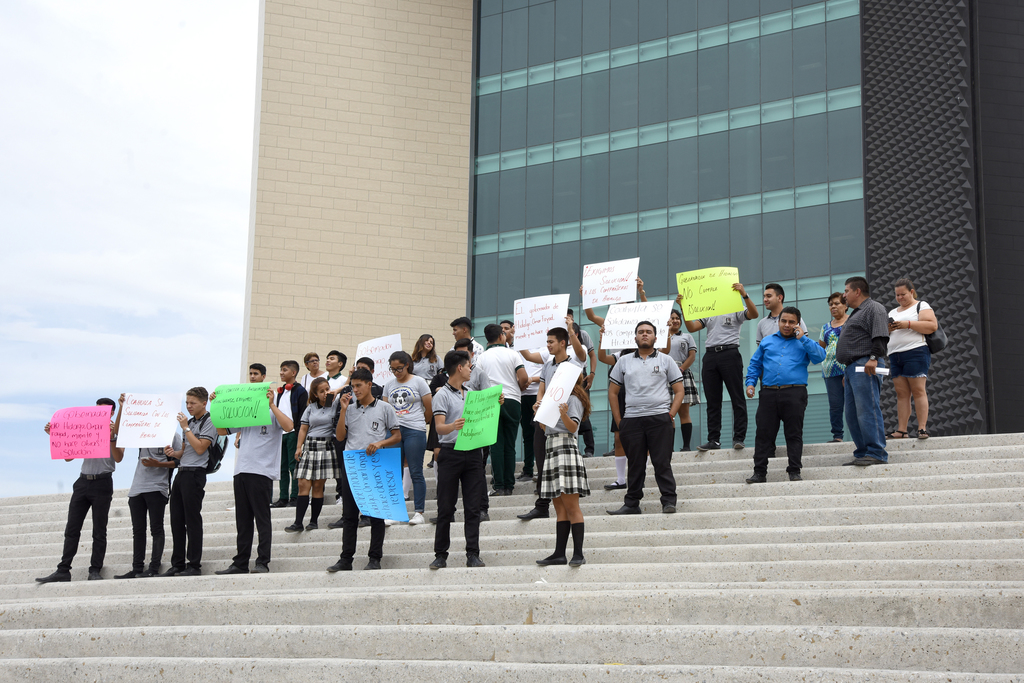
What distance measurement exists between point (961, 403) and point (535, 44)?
1410 cm

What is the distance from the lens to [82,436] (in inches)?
388

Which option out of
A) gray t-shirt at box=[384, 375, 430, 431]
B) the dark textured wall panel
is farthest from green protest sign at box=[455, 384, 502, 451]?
the dark textured wall panel

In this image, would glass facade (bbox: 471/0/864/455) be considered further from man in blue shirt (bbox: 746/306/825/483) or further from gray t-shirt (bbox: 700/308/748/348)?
man in blue shirt (bbox: 746/306/825/483)

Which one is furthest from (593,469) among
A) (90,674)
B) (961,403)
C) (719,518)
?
(961,403)

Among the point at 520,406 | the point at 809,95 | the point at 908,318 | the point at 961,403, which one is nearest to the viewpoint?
the point at 908,318

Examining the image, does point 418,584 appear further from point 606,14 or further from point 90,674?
point 606,14

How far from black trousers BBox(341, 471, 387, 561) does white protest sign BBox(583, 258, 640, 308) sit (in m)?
4.01

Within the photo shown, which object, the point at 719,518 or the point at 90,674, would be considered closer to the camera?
the point at 90,674

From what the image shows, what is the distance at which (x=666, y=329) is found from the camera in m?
10.3

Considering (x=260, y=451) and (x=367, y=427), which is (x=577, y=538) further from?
(x=260, y=451)

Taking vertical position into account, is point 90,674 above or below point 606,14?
below

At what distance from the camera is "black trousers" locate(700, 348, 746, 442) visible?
11.0 m

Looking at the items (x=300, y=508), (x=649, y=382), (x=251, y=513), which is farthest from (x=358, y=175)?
(x=649, y=382)

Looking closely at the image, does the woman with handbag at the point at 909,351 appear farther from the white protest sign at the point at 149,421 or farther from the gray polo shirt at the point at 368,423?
the white protest sign at the point at 149,421
